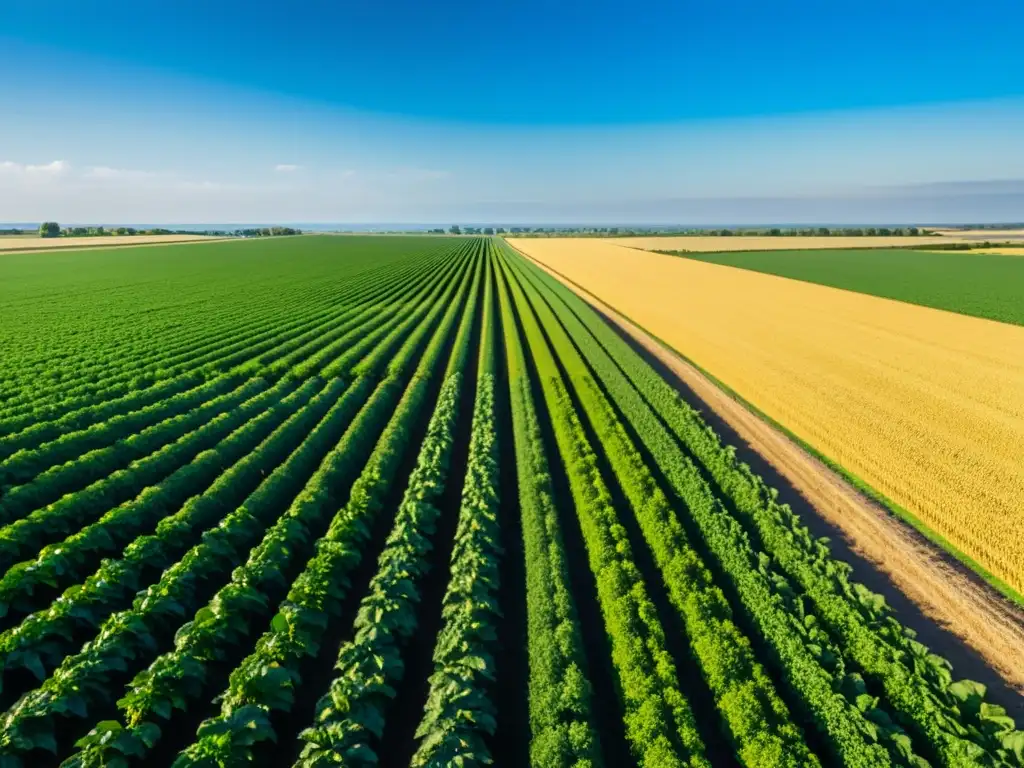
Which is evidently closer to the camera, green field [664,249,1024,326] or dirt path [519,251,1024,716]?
dirt path [519,251,1024,716]

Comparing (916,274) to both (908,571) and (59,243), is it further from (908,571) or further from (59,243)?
(59,243)

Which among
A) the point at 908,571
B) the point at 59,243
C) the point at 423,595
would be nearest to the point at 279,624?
the point at 423,595

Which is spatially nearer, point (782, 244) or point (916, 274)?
point (916, 274)

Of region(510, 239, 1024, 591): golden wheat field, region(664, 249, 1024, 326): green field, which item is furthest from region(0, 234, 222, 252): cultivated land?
region(664, 249, 1024, 326): green field

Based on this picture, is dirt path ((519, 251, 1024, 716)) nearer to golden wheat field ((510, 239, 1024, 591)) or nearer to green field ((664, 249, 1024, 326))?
golden wheat field ((510, 239, 1024, 591))

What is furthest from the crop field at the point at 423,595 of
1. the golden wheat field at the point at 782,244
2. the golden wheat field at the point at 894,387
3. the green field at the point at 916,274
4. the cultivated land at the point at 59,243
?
the cultivated land at the point at 59,243

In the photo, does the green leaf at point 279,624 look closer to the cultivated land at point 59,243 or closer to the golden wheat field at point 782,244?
the golden wheat field at point 782,244
